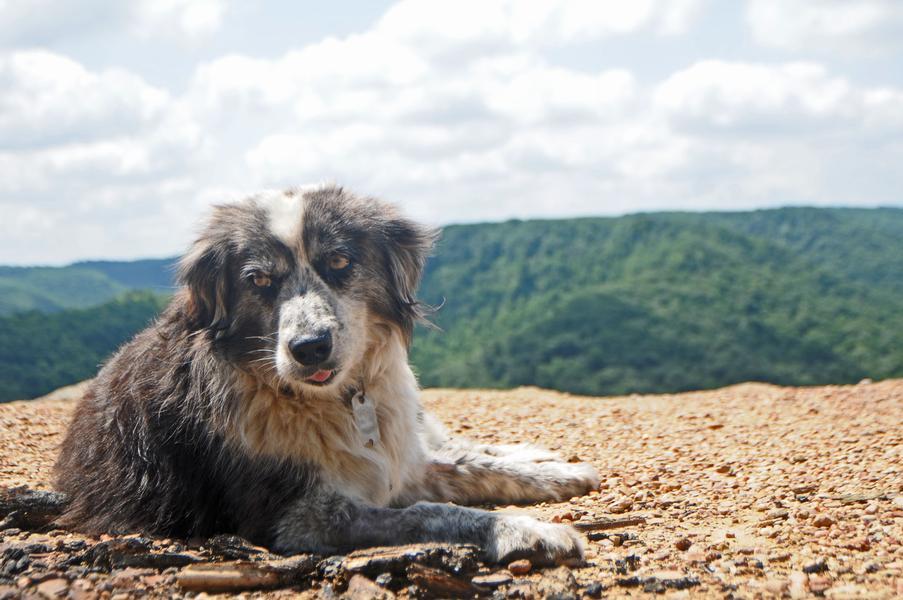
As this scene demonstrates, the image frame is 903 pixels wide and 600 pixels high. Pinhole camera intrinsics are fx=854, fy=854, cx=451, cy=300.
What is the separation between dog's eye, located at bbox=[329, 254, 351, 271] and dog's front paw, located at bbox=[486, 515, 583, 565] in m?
1.77

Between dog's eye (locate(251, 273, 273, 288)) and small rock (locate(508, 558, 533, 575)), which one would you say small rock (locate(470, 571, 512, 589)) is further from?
dog's eye (locate(251, 273, 273, 288))

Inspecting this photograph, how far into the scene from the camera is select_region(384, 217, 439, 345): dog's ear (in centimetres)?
540

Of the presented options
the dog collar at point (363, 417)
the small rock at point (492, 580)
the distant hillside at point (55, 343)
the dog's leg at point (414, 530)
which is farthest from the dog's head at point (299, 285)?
the distant hillside at point (55, 343)

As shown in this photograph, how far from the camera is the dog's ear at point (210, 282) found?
5.13 meters

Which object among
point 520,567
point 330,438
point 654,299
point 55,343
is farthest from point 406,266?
point 654,299

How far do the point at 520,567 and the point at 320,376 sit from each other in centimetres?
152

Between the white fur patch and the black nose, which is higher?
the white fur patch

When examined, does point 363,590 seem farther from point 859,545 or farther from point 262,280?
point 859,545

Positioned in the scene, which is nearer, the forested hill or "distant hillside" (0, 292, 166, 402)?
"distant hillside" (0, 292, 166, 402)

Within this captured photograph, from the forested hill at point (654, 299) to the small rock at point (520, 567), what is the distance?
28080 mm

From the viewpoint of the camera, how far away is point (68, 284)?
117 ft

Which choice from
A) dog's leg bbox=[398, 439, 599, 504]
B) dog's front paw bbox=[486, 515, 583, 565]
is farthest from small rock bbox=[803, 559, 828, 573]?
dog's leg bbox=[398, 439, 599, 504]

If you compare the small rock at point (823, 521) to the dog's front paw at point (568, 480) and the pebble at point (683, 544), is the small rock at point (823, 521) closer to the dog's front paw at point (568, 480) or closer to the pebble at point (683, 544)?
the pebble at point (683, 544)

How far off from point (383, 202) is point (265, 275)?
118 centimetres
